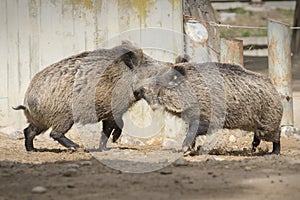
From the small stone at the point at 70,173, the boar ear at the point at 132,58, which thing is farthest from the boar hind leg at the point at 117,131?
the small stone at the point at 70,173

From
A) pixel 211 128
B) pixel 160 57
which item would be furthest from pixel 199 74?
pixel 160 57

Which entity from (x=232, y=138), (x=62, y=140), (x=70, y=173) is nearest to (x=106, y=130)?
(x=62, y=140)

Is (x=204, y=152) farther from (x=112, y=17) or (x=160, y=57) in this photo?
(x=112, y=17)

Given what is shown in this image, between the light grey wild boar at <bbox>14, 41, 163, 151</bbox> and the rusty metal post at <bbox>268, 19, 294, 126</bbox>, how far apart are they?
81.8 inches

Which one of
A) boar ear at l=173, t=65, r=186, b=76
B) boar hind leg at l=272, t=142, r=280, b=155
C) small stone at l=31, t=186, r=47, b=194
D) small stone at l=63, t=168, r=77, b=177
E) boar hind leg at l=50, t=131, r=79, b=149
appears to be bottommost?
boar hind leg at l=272, t=142, r=280, b=155

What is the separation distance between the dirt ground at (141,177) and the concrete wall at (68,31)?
5.28 ft

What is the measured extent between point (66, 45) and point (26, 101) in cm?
139

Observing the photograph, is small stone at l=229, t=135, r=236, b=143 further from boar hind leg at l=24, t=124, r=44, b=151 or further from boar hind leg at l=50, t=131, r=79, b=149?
boar hind leg at l=24, t=124, r=44, b=151

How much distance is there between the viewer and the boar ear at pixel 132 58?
7395mm

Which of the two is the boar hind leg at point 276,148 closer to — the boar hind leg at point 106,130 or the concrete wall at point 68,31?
the concrete wall at point 68,31

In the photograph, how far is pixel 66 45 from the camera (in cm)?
845

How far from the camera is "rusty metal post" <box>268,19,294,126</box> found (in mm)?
8906

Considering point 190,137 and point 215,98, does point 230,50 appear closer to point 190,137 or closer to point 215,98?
point 215,98

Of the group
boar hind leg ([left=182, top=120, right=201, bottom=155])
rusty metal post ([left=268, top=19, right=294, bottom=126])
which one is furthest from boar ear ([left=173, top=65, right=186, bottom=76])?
rusty metal post ([left=268, top=19, right=294, bottom=126])
